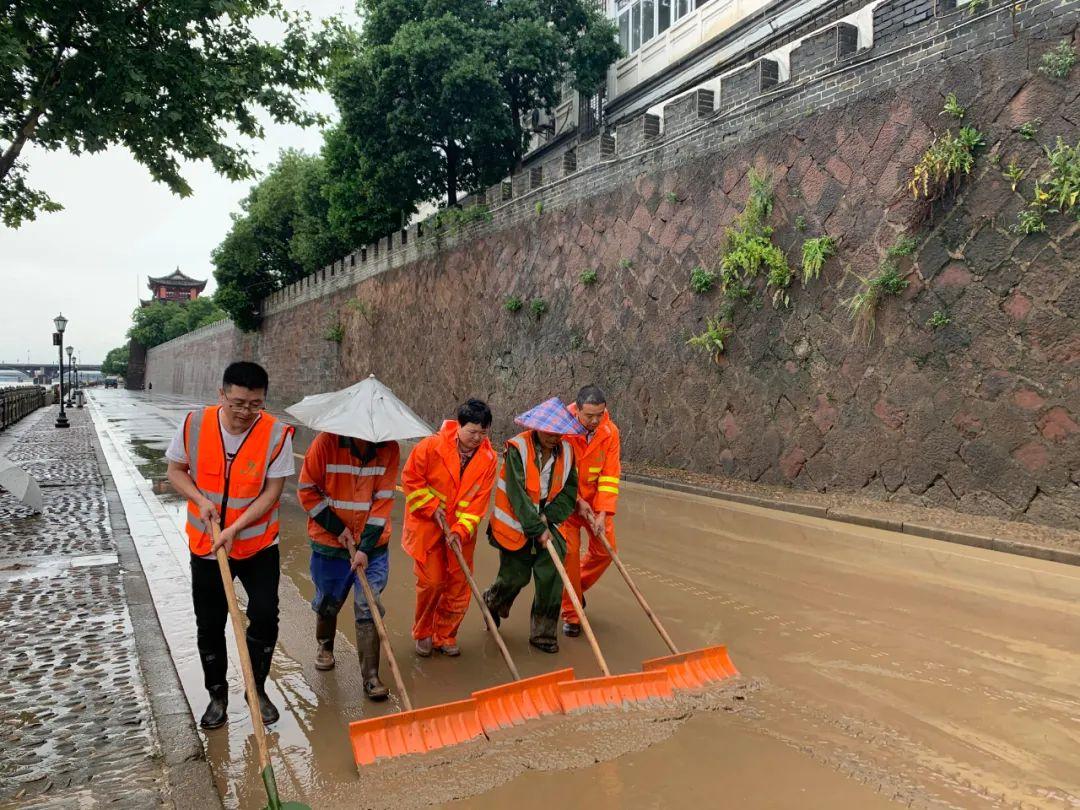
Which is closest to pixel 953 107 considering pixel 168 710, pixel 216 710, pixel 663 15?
pixel 216 710

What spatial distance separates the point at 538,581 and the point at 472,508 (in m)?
0.63

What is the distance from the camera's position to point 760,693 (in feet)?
13.0

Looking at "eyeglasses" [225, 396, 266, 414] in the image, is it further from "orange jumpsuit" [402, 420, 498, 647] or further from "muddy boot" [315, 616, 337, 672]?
"muddy boot" [315, 616, 337, 672]

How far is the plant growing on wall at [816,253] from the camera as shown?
32.3 ft

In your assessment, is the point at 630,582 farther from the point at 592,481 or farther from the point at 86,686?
the point at 86,686

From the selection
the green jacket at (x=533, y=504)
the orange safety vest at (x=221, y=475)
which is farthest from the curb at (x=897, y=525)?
the orange safety vest at (x=221, y=475)

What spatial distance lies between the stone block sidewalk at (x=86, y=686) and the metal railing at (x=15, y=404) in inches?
724

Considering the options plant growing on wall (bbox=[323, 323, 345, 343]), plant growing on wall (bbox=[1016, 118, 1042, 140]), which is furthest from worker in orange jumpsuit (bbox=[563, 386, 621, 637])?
plant growing on wall (bbox=[323, 323, 345, 343])

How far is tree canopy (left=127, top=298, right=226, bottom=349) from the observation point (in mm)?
72688

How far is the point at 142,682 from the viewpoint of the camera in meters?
4.02

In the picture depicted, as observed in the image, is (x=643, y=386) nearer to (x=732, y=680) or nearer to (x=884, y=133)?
(x=884, y=133)

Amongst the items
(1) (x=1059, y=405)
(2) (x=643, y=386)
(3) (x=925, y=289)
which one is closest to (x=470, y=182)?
(2) (x=643, y=386)

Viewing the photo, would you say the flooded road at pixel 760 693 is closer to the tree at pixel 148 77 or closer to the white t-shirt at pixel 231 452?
the white t-shirt at pixel 231 452

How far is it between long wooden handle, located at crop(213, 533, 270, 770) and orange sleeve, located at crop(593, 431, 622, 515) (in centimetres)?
235
